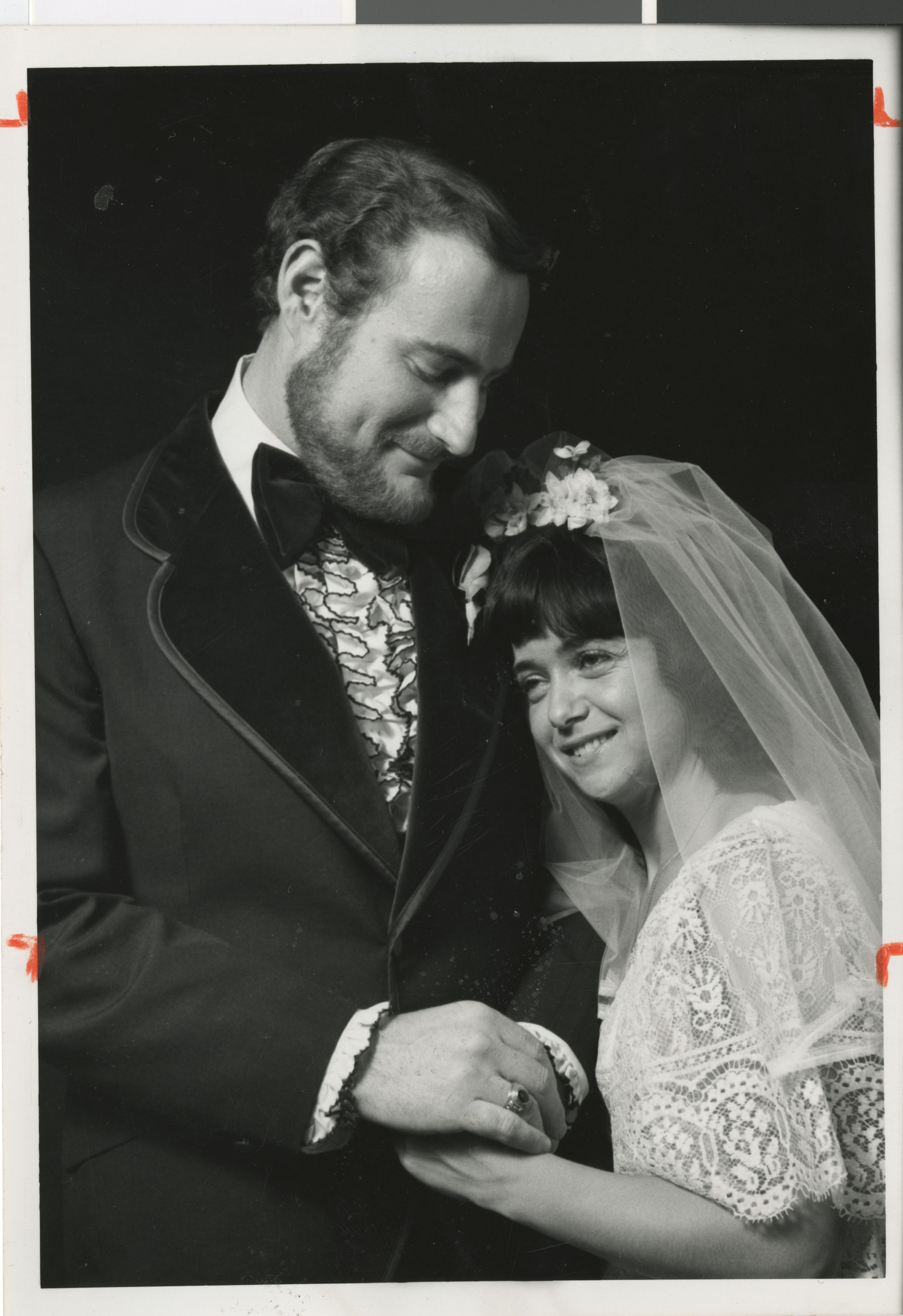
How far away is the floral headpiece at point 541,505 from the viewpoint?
5.57ft

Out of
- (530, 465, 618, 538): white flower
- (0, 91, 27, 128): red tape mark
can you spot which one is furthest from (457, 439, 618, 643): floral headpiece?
(0, 91, 27, 128): red tape mark

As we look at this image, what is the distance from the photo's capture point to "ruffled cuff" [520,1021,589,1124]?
1646 mm

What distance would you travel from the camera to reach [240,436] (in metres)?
1.69

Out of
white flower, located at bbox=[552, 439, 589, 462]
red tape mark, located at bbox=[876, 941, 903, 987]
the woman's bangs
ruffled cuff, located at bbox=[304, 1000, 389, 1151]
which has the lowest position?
ruffled cuff, located at bbox=[304, 1000, 389, 1151]

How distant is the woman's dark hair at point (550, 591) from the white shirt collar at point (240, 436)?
0.38 m

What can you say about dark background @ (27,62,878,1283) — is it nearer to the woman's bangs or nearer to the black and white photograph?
the black and white photograph

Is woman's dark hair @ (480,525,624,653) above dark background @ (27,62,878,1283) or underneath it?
underneath

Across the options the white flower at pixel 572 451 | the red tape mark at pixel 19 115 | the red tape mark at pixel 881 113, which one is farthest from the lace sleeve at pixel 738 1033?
the red tape mark at pixel 19 115

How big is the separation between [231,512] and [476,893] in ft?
2.23

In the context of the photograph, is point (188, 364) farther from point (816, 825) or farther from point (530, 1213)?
point (530, 1213)

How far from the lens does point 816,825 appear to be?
5.47ft

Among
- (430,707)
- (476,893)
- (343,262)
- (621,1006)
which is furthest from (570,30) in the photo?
(621,1006)

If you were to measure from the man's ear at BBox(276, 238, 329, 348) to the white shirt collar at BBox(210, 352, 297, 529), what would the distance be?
0.41 feet

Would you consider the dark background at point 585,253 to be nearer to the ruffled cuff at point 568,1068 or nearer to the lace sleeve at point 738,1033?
the lace sleeve at point 738,1033
